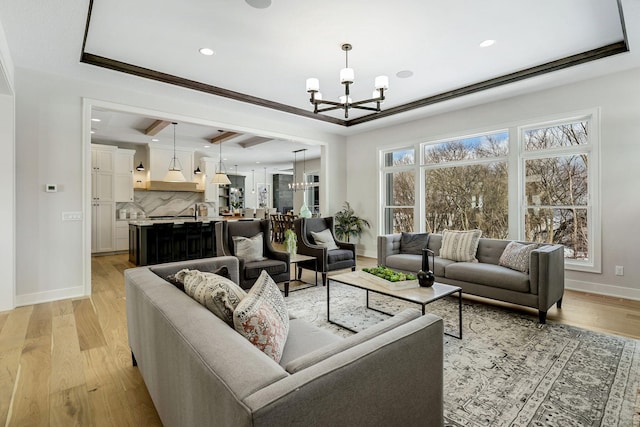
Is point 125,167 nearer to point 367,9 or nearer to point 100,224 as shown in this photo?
point 100,224

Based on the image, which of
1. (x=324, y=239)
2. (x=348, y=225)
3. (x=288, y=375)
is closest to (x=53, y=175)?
(x=324, y=239)

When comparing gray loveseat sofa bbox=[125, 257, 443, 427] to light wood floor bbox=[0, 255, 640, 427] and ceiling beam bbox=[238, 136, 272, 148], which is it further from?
ceiling beam bbox=[238, 136, 272, 148]

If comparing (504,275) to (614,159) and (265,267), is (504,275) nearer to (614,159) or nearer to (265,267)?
(614,159)

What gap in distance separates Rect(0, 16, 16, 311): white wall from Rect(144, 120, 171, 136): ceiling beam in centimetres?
244

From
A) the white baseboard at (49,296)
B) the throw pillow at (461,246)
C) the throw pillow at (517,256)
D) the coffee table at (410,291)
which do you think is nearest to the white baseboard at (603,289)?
the throw pillow at (517,256)

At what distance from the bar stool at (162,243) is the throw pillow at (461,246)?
495 cm

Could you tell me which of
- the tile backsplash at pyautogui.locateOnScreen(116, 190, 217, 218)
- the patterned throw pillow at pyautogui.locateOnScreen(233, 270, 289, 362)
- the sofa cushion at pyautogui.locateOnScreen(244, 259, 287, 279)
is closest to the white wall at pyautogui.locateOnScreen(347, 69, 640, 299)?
the sofa cushion at pyautogui.locateOnScreen(244, 259, 287, 279)

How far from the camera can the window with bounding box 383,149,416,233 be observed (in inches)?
251

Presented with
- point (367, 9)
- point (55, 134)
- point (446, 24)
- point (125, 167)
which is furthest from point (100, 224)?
point (446, 24)

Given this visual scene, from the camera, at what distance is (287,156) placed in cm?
1038

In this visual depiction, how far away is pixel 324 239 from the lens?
16.5 ft

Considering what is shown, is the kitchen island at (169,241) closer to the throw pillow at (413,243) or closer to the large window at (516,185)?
Answer: the throw pillow at (413,243)

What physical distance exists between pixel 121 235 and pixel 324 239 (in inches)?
219

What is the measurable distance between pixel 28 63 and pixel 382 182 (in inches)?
226
